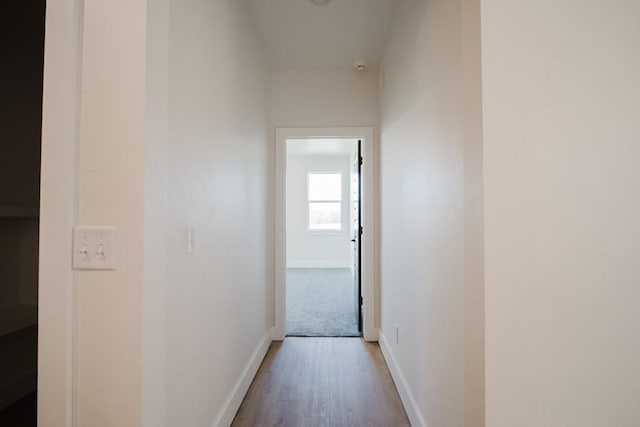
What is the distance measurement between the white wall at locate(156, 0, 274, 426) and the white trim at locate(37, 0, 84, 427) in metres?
0.23

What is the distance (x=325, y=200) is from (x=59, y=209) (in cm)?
638

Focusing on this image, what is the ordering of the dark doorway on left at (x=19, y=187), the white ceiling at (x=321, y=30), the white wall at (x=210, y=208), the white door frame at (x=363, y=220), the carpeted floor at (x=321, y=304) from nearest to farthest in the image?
the white wall at (x=210, y=208), the dark doorway on left at (x=19, y=187), the white ceiling at (x=321, y=30), the white door frame at (x=363, y=220), the carpeted floor at (x=321, y=304)

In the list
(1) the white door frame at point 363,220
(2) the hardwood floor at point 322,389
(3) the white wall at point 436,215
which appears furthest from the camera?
(1) the white door frame at point 363,220

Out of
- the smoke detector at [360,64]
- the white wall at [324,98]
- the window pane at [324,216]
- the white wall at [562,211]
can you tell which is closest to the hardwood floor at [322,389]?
the white wall at [562,211]

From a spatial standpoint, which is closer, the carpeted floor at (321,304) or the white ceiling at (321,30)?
the white ceiling at (321,30)

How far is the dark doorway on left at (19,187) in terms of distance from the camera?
161 cm

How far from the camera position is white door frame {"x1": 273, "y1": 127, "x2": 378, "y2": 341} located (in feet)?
9.88

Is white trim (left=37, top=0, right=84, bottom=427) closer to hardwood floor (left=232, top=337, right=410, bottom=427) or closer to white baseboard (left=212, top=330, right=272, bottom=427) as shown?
white baseboard (left=212, top=330, right=272, bottom=427)

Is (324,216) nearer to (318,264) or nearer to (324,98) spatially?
(318,264)

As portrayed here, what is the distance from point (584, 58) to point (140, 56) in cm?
130

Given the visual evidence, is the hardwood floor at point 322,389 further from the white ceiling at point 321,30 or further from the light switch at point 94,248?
the white ceiling at point 321,30

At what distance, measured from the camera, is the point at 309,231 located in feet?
23.3

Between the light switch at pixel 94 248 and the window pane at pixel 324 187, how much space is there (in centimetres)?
632

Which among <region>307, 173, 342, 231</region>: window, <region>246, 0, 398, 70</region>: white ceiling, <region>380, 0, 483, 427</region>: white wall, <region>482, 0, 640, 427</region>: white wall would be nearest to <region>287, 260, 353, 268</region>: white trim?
<region>307, 173, 342, 231</region>: window
